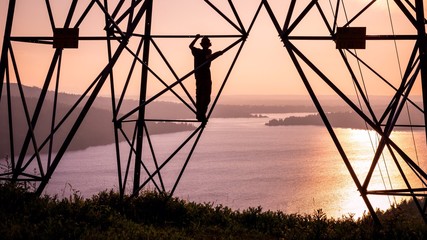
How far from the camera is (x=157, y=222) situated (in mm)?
12414

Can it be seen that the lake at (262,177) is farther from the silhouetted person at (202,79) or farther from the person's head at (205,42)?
the person's head at (205,42)

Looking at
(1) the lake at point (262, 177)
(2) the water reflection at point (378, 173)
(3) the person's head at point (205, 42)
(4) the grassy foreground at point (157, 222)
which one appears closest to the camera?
(4) the grassy foreground at point (157, 222)

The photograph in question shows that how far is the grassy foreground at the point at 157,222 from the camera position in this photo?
9.95 metres

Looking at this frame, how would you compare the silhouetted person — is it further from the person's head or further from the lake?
the lake


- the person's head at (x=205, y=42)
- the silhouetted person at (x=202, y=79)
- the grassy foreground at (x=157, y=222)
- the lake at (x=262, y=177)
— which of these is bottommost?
the lake at (x=262, y=177)

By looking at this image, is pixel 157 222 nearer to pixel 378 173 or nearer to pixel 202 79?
pixel 202 79

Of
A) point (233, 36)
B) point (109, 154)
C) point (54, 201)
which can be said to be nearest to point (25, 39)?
point (54, 201)

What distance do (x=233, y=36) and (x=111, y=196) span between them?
5455mm

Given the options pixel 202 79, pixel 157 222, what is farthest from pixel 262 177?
pixel 157 222

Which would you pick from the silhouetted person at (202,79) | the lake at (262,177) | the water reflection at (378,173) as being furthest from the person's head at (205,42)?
the water reflection at (378,173)

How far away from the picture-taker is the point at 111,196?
13422 millimetres

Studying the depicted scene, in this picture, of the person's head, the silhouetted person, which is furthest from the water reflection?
the person's head

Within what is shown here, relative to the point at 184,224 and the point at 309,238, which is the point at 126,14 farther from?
the point at 309,238

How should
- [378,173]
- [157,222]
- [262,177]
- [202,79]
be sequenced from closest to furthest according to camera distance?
[157,222] → [202,79] → [262,177] → [378,173]
